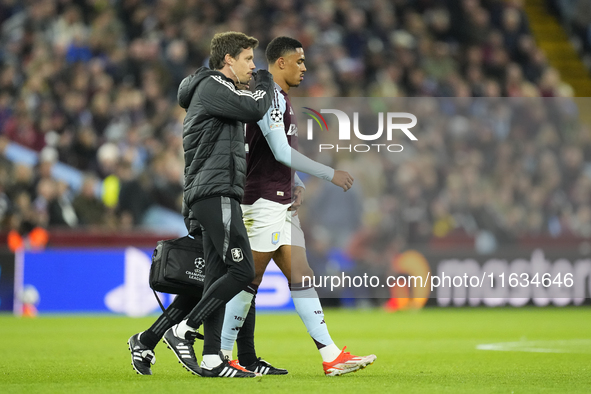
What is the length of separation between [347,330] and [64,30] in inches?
349

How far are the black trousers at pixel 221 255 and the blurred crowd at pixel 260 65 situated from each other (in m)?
6.41

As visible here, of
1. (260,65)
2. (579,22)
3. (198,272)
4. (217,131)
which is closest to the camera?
(217,131)

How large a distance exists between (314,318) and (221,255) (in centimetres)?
85

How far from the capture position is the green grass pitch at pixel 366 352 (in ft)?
18.0

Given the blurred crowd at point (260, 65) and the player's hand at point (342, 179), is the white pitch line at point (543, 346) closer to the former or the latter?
the player's hand at point (342, 179)

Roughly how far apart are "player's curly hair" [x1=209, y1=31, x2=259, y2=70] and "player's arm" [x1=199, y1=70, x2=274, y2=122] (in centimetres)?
18

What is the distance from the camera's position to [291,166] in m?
6.05

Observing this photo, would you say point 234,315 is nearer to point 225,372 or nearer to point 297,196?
point 225,372

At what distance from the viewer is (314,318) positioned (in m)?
6.15

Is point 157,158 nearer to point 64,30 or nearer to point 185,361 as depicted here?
point 64,30

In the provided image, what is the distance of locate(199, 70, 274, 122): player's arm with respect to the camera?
564 cm

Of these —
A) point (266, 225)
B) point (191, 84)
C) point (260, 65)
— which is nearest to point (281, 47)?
point (191, 84)

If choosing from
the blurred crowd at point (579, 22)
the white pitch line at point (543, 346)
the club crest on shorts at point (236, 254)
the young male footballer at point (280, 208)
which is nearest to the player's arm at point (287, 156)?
the young male footballer at point (280, 208)

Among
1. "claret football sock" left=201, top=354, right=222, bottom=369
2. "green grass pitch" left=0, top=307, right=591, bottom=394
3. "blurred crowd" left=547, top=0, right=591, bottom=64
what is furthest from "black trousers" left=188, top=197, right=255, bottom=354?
"blurred crowd" left=547, top=0, right=591, bottom=64
